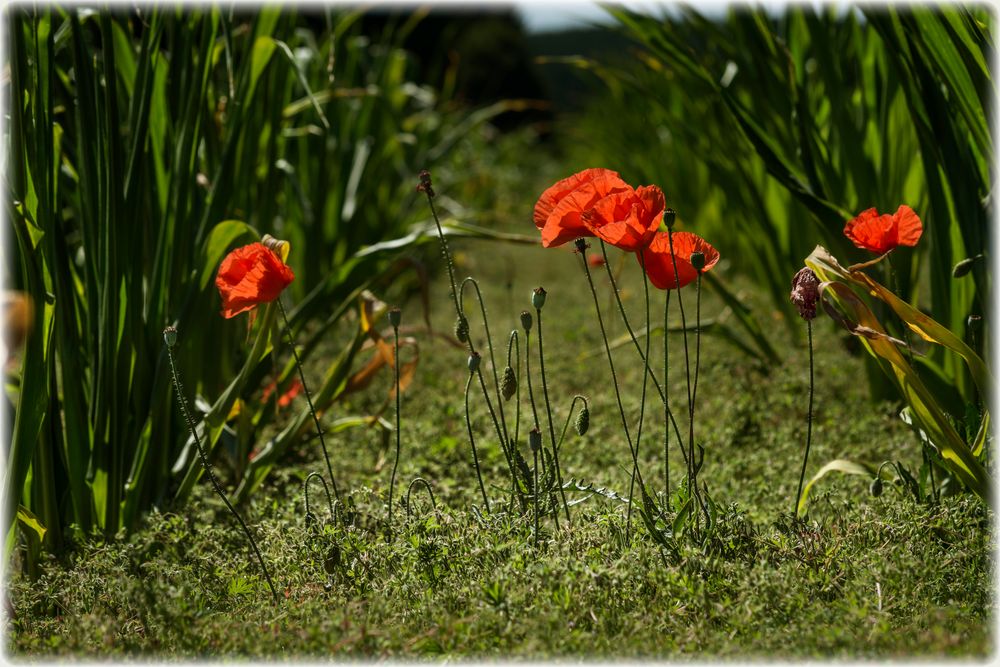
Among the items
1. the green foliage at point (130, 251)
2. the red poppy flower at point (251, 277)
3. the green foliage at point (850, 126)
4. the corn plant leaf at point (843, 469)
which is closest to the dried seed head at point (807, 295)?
the corn plant leaf at point (843, 469)

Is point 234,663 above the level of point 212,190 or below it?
below

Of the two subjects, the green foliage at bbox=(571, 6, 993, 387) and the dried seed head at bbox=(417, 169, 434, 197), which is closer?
the dried seed head at bbox=(417, 169, 434, 197)

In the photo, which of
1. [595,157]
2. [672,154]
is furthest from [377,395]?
[595,157]

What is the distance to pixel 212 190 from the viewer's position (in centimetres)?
194

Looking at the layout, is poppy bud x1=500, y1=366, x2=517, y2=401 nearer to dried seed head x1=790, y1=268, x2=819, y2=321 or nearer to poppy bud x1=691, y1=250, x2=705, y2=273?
poppy bud x1=691, y1=250, x2=705, y2=273

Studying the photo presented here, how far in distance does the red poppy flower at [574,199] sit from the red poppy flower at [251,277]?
0.38 meters

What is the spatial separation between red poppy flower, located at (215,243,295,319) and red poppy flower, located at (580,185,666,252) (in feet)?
1.47

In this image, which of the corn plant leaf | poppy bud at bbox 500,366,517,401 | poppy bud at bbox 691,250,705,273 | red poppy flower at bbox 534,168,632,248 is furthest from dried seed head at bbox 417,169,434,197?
the corn plant leaf

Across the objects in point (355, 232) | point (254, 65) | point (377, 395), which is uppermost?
point (254, 65)

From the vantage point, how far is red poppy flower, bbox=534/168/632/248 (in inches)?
53.8

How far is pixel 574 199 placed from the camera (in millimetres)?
1368

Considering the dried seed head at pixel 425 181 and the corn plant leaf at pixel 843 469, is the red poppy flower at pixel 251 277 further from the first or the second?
the corn plant leaf at pixel 843 469

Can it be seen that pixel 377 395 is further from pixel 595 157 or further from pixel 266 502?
pixel 595 157

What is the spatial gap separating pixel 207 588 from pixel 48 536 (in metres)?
0.41
